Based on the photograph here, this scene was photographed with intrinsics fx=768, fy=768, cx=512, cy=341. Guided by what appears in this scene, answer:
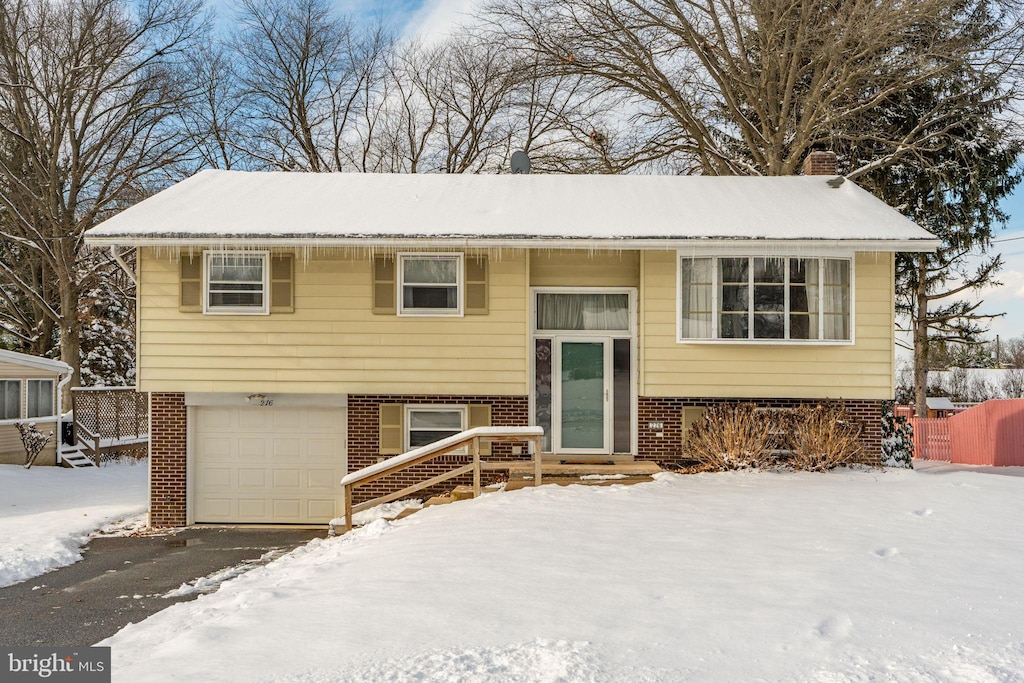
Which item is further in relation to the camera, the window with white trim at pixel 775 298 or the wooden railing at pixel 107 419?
the wooden railing at pixel 107 419

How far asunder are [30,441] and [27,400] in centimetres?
122

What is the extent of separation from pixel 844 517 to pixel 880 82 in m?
15.8

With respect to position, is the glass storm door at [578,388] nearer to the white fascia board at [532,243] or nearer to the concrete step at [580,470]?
the concrete step at [580,470]

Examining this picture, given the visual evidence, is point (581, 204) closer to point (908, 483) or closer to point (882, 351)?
point (882, 351)

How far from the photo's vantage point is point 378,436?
12570 millimetres

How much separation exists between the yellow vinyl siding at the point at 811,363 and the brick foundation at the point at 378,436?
93.8 inches

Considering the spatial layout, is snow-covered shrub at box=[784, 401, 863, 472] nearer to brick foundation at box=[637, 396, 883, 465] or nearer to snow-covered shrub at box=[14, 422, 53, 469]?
→ brick foundation at box=[637, 396, 883, 465]

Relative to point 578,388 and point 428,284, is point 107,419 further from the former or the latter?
point 578,388

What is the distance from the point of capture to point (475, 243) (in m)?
11.6

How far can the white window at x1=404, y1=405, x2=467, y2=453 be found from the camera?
1257 centimetres

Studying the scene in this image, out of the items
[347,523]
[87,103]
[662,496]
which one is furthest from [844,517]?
[87,103]

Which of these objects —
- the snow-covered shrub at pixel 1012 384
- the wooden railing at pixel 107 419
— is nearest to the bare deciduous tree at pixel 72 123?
the wooden railing at pixel 107 419

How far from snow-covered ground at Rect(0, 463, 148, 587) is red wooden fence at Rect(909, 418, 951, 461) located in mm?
20831

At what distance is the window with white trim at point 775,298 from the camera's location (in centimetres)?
1189
